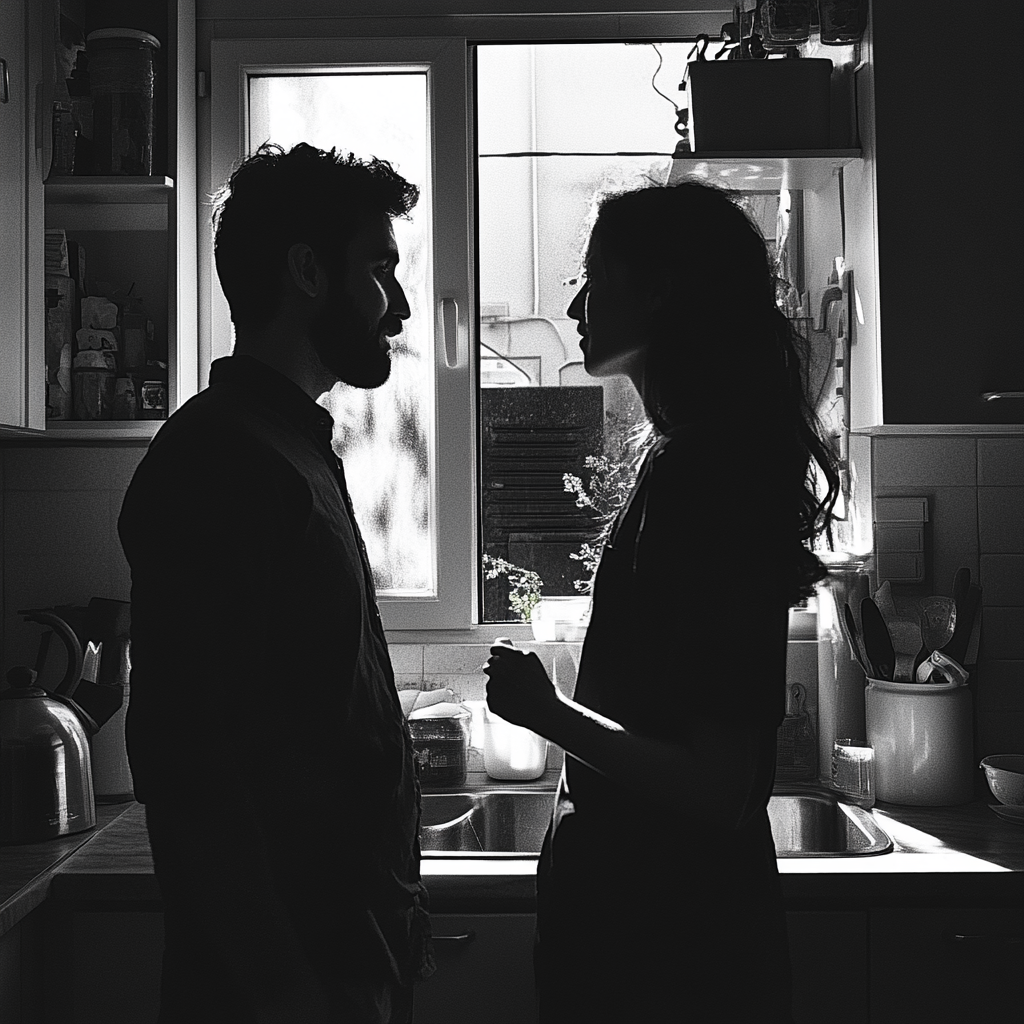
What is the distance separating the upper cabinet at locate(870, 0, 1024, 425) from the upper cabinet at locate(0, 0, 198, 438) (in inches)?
46.0

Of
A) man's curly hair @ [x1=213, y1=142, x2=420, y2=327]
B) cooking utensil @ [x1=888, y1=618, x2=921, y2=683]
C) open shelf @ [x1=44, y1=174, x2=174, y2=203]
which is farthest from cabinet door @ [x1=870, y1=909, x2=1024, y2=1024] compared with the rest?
open shelf @ [x1=44, y1=174, x2=174, y2=203]

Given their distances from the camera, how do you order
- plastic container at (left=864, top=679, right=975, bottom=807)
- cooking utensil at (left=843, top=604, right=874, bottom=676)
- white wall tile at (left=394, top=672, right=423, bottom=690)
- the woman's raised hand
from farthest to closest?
white wall tile at (left=394, top=672, right=423, bottom=690), cooking utensil at (left=843, top=604, right=874, bottom=676), plastic container at (left=864, top=679, right=975, bottom=807), the woman's raised hand

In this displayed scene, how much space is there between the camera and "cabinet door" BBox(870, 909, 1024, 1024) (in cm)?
162

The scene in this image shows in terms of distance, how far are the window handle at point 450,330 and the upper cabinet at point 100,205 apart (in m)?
0.46

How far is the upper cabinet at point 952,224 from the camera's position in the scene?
1869mm

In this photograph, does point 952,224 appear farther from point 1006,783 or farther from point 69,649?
point 69,649

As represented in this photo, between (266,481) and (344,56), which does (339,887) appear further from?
(344,56)

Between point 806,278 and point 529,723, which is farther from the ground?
point 806,278

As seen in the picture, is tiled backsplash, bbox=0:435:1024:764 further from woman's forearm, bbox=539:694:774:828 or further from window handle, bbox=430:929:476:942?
woman's forearm, bbox=539:694:774:828

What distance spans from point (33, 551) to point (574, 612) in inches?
39.5

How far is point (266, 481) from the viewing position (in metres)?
1.17

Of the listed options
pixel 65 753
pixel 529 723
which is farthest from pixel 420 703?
pixel 529 723

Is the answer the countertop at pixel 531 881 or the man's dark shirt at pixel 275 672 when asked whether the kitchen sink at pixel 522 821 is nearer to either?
the countertop at pixel 531 881

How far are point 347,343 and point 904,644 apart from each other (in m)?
1.19
